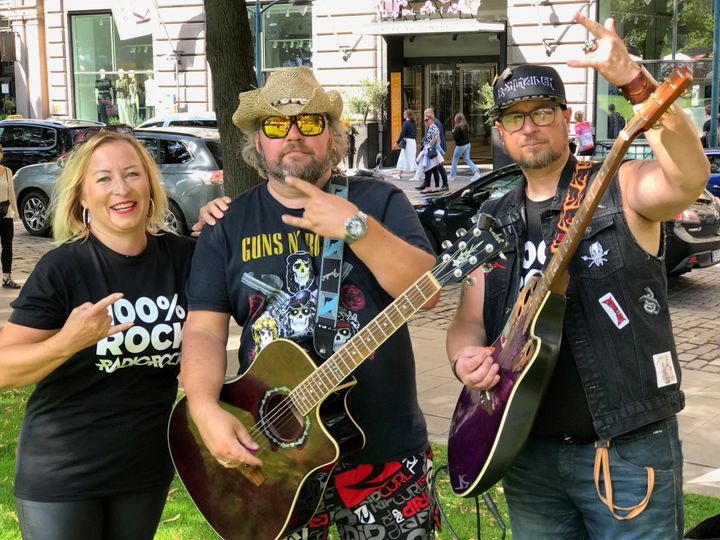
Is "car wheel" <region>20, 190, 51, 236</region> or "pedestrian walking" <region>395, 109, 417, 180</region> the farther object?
"pedestrian walking" <region>395, 109, 417, 180</region>

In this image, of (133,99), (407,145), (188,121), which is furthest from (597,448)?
(133,99)

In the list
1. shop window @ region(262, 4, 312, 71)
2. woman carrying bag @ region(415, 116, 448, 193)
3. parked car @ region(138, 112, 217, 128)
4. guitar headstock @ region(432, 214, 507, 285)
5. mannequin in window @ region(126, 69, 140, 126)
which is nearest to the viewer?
guitar headstock @ region(432, 214, 507, 285)

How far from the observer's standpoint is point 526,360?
241 cm

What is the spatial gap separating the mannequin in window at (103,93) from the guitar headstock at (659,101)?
95.8 ft

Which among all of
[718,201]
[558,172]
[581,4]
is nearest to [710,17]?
[581,4]

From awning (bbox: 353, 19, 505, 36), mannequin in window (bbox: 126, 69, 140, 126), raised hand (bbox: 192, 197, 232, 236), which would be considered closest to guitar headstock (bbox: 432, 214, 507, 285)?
raised hand (bbox: 192, 197, 232, 236)

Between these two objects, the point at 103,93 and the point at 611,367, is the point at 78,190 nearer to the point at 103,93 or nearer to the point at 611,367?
the point at 611,367

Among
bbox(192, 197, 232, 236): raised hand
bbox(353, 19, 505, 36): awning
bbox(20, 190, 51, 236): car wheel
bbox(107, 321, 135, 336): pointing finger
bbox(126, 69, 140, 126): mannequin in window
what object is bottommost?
bbox(20, 190, 51, 236): car wheel

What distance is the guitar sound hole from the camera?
9.34 ft

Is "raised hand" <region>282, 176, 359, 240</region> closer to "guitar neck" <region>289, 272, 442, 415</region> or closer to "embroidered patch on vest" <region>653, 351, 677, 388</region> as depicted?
"guitar neck" <region>289, 272, 442, 415</region>

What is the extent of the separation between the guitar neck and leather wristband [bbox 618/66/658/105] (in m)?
0.72

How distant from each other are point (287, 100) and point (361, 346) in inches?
32.9

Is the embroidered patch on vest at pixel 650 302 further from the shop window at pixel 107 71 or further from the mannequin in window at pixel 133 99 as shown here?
the mannequin in window at pixel 133 99

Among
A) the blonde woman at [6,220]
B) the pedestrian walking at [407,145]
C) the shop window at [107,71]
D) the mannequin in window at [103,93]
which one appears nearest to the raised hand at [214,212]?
the blonde woman at [6,220]
